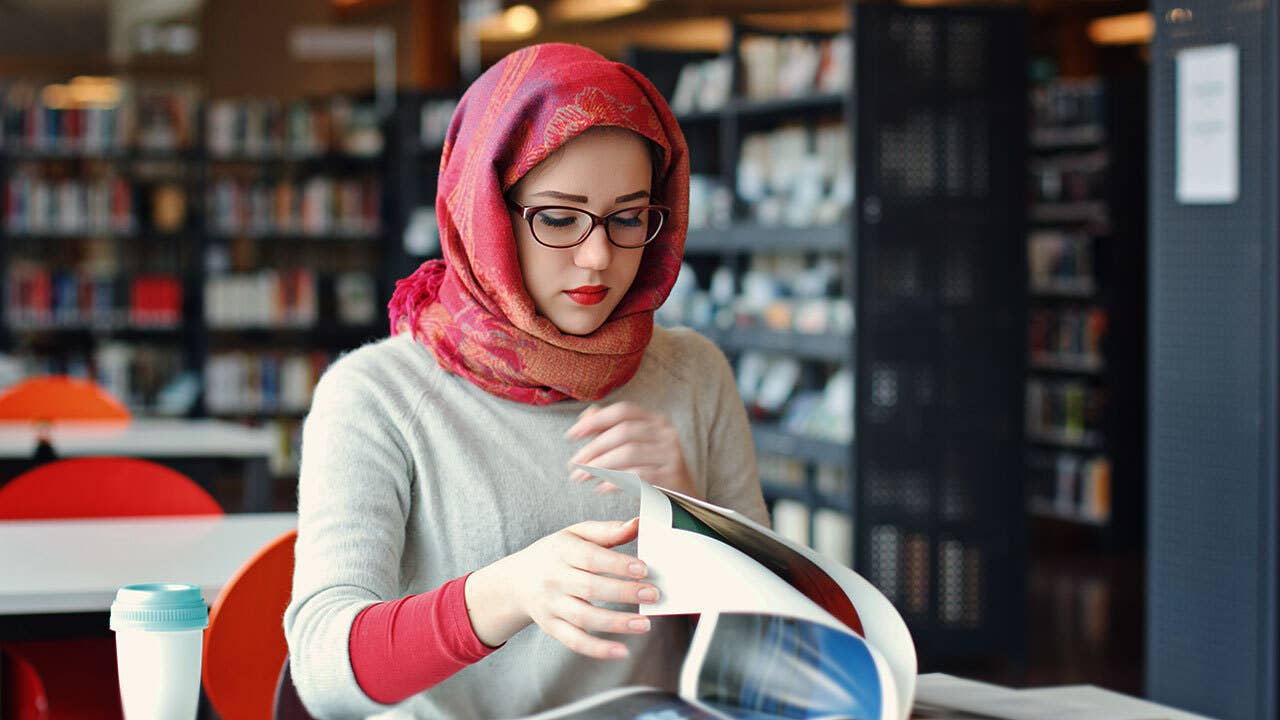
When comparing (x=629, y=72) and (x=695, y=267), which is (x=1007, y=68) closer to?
(x=695, y=267)

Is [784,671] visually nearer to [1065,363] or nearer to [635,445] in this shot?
[635,445]

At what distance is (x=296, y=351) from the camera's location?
8602 millimetres

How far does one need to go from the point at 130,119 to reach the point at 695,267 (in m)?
3.71

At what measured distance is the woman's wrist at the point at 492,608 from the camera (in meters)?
1.11

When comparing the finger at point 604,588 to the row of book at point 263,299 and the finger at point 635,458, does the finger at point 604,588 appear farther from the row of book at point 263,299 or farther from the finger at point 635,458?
the row of book at point 263,299

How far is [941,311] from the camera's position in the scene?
4.53 meters

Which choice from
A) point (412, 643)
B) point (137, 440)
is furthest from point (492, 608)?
point (137, 440)

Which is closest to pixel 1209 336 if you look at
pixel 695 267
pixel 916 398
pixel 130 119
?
pixel 916 398

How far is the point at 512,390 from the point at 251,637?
533 millimetres

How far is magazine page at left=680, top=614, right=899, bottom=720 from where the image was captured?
103cm

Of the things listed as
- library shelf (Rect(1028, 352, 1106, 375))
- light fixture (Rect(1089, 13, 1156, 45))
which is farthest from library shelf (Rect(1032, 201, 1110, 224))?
light fixture (Rect(1089, 13, 1156, 45))

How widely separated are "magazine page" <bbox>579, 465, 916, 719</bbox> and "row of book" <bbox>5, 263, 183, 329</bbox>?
7289 mm

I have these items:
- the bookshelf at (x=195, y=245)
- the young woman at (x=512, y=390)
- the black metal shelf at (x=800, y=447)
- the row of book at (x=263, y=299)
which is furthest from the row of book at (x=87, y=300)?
the young woman at (x=512, y=390)

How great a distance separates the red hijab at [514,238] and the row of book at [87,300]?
6.77m
